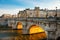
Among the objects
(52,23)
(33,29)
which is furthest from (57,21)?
(33,29)

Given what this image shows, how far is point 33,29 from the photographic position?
38188 mm

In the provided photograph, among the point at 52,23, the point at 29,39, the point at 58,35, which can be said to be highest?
the point at 52,23

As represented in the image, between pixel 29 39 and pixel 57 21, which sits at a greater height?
pixel 57 21

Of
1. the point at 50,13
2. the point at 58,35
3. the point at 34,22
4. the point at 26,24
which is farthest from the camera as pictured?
the point at 50,13

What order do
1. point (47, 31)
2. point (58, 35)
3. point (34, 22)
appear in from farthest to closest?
point (34, 22), point (47, 31), point (58, 35)

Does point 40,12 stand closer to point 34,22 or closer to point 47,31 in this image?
point 34,22

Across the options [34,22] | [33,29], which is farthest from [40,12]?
[34,22]

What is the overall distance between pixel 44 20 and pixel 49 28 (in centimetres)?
201

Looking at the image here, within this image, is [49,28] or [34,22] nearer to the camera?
[49,28]

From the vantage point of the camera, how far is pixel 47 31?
27047 mm

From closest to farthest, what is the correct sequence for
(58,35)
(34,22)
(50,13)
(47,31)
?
1. (58,35)
2. (47,31)
3. (34,22)
4. (50,13)

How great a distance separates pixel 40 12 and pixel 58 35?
165 ft

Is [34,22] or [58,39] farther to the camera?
[34,22]

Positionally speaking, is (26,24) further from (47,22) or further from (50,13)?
(50,13)
